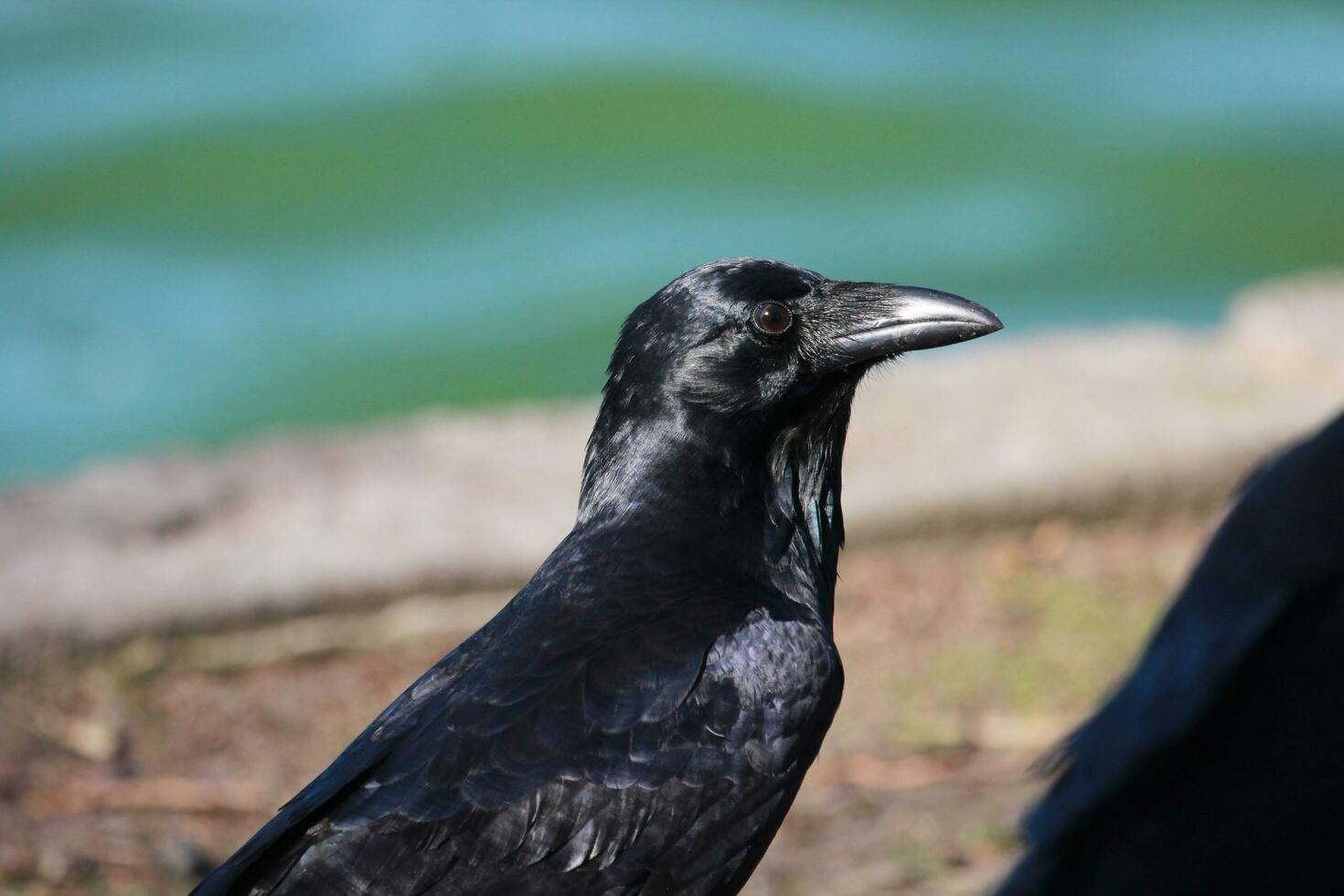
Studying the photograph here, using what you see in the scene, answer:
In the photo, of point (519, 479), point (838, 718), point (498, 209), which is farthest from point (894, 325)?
point (498, 209)

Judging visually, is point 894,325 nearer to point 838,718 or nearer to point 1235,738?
point 1235,738

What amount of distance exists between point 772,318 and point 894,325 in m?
0.22

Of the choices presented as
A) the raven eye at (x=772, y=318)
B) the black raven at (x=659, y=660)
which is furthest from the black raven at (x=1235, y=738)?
the raven eye at (x=772, y=318)

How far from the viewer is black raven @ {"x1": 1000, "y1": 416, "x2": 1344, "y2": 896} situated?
9.45ft

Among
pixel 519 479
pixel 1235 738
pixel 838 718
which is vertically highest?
pixel 519 479

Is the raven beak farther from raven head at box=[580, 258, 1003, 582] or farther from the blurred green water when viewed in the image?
the blurred green water

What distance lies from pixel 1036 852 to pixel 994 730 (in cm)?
162

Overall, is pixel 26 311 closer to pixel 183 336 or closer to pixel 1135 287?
pixel 183 336

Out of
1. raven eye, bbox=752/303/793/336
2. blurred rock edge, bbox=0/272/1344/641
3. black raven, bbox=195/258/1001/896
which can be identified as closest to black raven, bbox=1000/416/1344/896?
black raven, bbox=195/258/1001/896

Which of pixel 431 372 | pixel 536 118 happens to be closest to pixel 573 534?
pixel 431 372

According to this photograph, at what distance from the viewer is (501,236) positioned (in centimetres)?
1161

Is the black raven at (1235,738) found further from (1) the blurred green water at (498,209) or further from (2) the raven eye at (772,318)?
(1) the blurred green water at (498,209)

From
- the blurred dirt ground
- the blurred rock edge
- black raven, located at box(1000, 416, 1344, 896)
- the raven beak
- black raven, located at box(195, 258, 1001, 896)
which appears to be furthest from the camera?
the blurred rock edge

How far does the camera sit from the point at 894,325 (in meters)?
3.01
